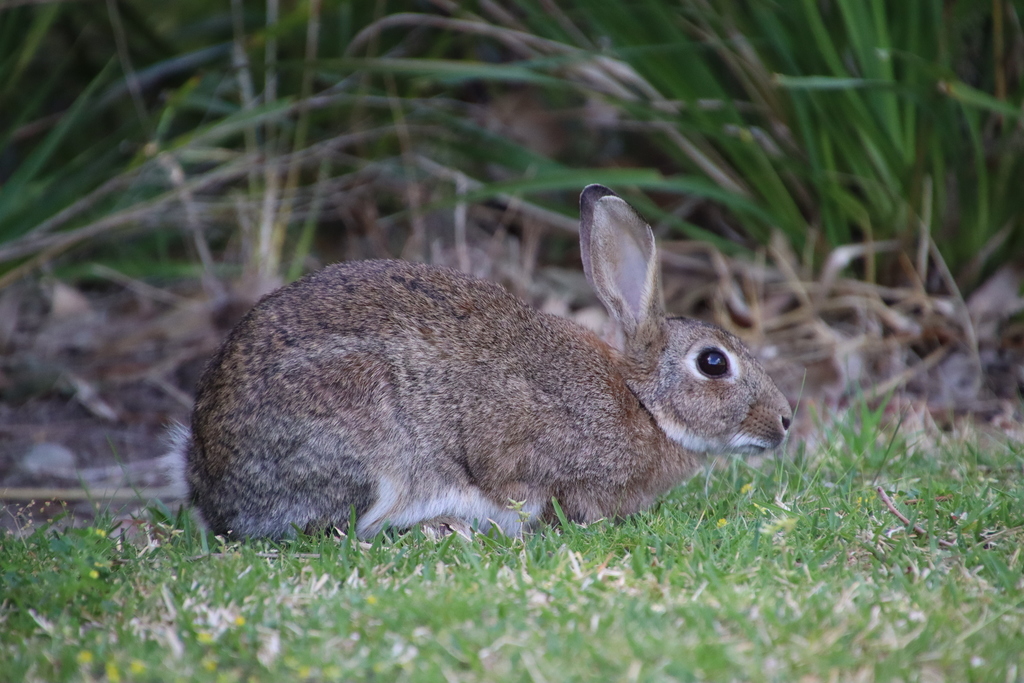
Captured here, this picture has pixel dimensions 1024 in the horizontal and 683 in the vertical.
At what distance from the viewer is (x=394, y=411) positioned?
13.9 ft

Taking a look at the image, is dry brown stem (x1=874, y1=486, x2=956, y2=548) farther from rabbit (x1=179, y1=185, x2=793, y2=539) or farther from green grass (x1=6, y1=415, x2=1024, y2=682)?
rabbit (x1=179, y1=185, x2=793, y2=539)

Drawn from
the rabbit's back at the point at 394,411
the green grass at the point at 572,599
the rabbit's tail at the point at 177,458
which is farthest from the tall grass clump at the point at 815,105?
the green grass at the point at 572,599

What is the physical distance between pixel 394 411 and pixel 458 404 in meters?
0.28

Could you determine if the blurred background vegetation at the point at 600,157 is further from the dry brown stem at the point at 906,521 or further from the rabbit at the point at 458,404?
the dry brown stem at the point at 906,521

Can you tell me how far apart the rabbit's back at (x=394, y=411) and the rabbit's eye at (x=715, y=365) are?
1.16ft

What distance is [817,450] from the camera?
16.6ft

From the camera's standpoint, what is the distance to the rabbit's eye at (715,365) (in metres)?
4.84

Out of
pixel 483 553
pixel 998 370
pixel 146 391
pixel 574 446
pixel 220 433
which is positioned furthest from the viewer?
pixel 146 391

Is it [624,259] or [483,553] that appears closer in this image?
[483,553]

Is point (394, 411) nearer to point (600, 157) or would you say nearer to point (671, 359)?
point (671, 359)

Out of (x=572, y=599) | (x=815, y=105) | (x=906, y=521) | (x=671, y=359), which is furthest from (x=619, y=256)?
(x=815, y=105)

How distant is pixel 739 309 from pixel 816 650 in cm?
431

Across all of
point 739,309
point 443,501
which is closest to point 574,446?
point 443,501

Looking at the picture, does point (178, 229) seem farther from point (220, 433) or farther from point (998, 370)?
point (998, 370)
